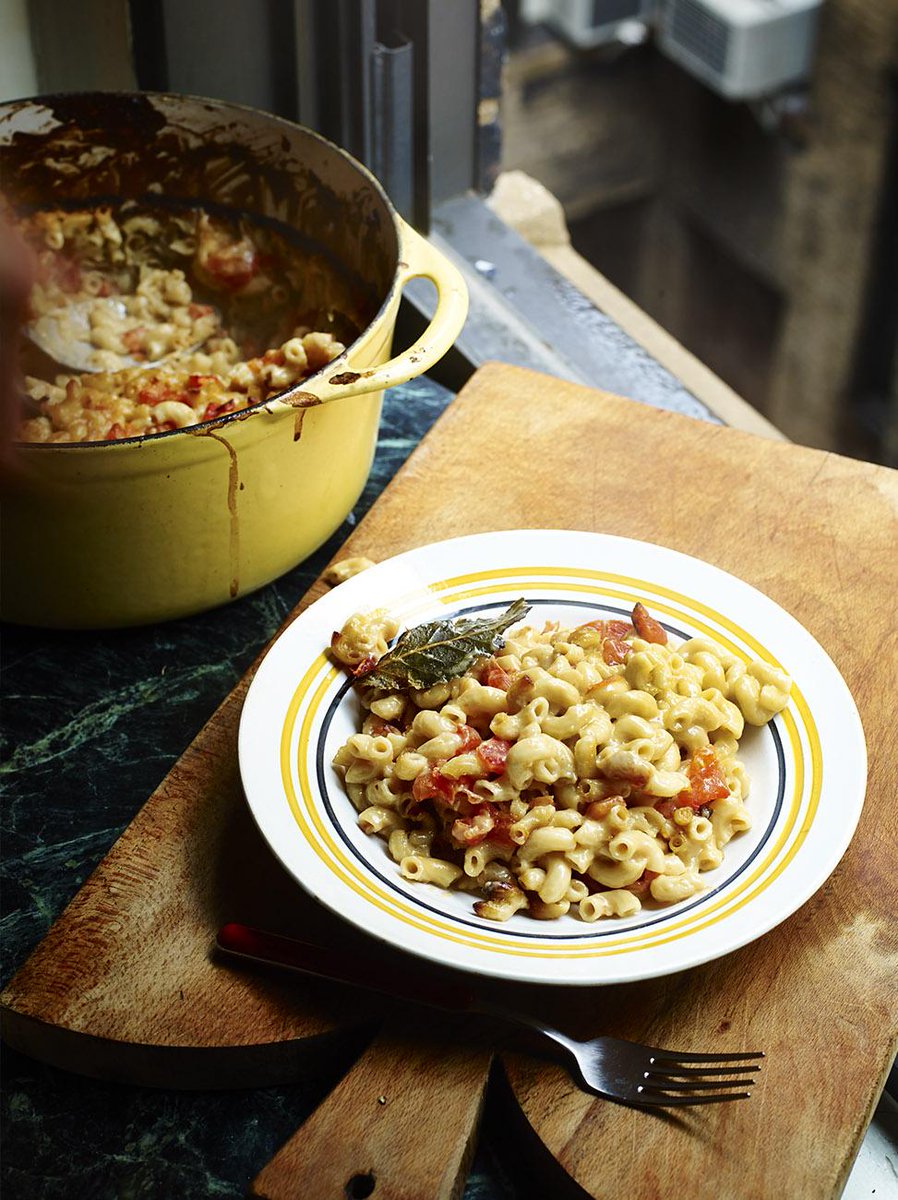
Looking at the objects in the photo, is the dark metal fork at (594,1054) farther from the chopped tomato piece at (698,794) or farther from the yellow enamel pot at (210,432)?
the yellow enamel pot at (210,432)

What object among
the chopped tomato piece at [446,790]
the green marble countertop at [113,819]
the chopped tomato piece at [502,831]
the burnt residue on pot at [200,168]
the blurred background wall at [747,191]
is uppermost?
the burnt residue on pot at [200,168]

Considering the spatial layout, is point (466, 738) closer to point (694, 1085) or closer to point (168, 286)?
point (694, 1085)

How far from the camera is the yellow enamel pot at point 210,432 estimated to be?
1.28m

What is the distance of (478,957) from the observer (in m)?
0.99

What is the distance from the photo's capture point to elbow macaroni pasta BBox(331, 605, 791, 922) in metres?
1.09

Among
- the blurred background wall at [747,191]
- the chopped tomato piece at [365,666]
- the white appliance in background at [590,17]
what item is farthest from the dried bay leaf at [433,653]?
the white appliance in background at [590,17]

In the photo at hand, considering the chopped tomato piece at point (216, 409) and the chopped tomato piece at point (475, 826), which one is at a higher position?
the chopped tomato piece at point (216, 409)

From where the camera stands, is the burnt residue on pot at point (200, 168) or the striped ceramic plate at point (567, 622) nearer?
the striped ceramic plate at point (567, 622)

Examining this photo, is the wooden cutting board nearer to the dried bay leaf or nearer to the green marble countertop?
the green marble countertop

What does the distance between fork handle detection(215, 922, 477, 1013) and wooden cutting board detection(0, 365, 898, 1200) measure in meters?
0.02

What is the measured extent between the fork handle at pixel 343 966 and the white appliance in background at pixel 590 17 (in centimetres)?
543

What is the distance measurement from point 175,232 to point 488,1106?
1196mm

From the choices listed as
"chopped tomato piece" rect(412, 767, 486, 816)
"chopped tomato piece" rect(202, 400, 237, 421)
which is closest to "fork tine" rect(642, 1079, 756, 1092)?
"chopped tomato piece" rect(412, 767, 486, 816)

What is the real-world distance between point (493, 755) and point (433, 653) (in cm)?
13
